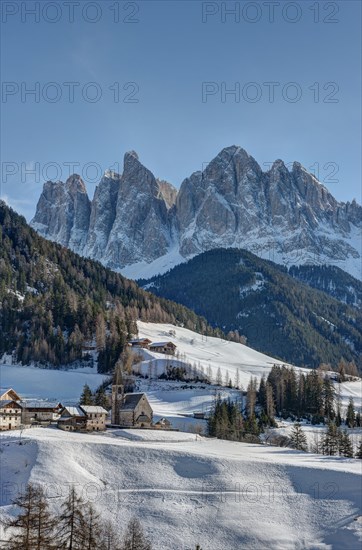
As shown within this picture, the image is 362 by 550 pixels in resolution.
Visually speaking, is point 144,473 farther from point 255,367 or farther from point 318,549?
point 255,367

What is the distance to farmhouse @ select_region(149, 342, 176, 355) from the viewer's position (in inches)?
5969

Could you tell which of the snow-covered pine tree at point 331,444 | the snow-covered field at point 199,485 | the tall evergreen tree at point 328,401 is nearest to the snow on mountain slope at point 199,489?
the snow-covered field at point 199,485

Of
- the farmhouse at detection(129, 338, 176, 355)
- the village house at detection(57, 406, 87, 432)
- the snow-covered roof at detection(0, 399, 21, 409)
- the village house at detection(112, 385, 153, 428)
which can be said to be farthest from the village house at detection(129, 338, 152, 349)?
the village house at detection(57, 406, 87, 432)

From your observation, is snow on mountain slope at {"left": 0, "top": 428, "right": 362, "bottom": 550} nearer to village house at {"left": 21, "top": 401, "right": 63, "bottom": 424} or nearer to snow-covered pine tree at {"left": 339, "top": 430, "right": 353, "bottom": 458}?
snow-covered pine tree at {"left": 339, "top": 430, "right": 353, "bottom": 458}

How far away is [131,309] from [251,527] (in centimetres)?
13585

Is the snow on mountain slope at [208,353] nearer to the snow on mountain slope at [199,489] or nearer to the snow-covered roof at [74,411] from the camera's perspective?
the snow-covered roof at [74,411]

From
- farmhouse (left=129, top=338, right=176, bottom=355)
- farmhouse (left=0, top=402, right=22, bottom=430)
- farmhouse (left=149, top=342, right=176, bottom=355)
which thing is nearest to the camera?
farmhouse (left=0, top=402, right=22, bottom=430)

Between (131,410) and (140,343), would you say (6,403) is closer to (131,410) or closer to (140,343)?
(131,410)

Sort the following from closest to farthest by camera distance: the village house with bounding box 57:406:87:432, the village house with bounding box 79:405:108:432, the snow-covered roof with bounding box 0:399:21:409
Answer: the village house with bounding box 57:406:87:432 → the village house with bounding box 79:405:108:432 → the snow-covered roof with bounding box 0:399:21:409

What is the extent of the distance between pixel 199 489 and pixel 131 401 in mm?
33670

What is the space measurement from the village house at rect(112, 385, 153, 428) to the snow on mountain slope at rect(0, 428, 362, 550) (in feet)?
64.1

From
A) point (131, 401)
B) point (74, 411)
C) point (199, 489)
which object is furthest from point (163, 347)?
point (199, 489)

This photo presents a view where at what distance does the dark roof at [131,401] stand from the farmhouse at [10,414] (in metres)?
14.1

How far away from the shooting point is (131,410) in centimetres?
9356
